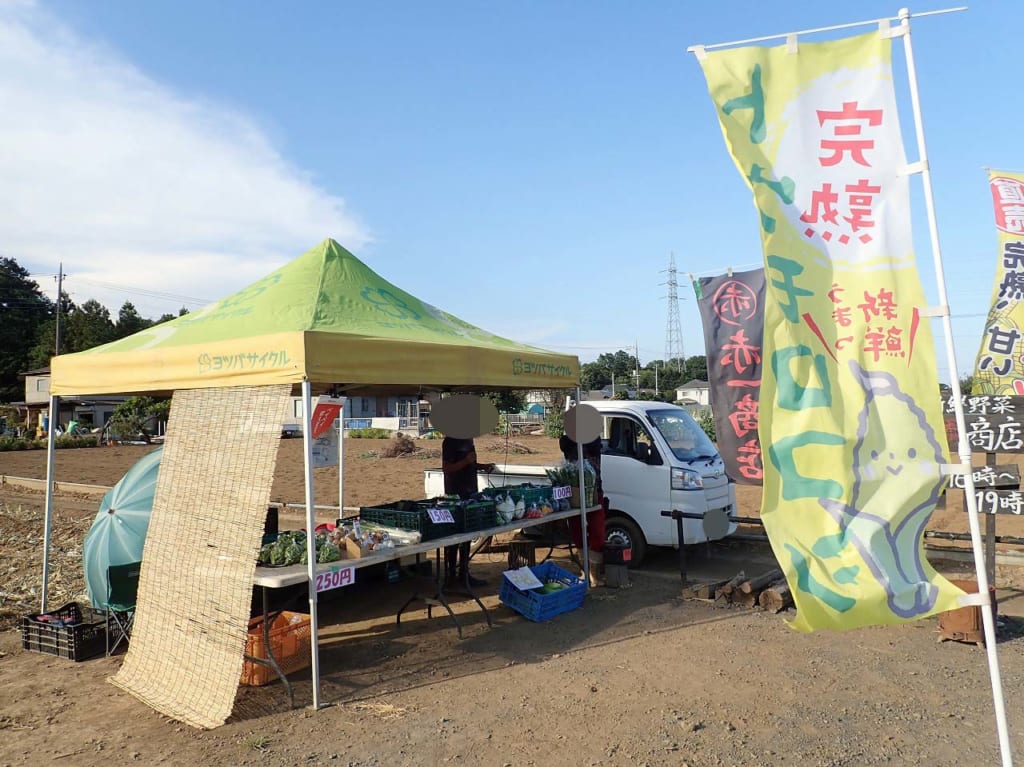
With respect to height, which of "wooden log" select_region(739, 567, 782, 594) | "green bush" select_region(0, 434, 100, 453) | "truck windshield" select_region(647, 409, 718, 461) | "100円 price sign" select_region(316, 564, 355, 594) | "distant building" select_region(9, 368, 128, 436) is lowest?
"wooden log" select_region(739, 567, 782, 594)

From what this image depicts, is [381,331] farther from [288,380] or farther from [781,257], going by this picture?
[781,257]

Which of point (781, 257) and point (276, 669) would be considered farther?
point (276, 669)

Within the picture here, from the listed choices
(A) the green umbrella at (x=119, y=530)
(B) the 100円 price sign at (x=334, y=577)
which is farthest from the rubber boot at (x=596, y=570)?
(A) the green umbrella at (x=119, y=530)

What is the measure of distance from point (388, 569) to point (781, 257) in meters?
6.57

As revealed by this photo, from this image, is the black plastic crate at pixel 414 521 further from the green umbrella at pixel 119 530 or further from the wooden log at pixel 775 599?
the wooden log at pixel 775 599

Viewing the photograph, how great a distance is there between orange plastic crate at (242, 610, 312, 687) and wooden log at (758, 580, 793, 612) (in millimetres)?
4417

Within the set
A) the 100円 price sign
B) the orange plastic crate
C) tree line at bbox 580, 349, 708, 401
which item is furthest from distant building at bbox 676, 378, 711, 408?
the 100円 price sign

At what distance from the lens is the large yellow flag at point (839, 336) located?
246 cm

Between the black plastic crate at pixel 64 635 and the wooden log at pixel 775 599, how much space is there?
6.16 m

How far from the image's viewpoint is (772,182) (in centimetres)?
268

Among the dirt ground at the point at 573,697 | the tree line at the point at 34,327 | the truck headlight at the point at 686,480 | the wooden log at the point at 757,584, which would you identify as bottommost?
the dirt ground at the point at 573,697

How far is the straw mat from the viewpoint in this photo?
4.67 meters

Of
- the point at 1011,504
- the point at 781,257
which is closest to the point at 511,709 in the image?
the point at 781,257

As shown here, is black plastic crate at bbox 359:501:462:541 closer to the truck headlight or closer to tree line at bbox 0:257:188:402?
the truck headlight
